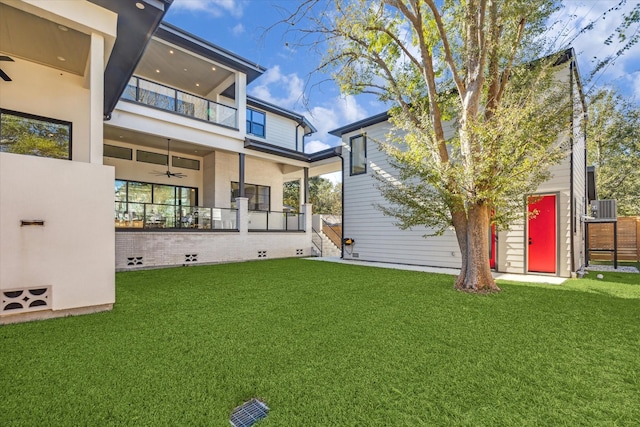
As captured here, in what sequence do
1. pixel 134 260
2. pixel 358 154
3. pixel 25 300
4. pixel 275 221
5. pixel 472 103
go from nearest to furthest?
pixel 25 300, pixel 472 103, pixel 134 260, pixel 358 154, pixel 275 221

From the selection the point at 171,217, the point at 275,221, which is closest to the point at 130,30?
the point at 171,217

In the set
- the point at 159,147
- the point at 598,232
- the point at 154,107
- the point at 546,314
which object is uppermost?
the point at 154,107

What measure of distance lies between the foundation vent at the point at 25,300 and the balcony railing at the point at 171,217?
5.37m

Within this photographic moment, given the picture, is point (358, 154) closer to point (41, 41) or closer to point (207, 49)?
point (207, 49)

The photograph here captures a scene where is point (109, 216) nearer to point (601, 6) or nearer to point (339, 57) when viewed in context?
point (339, 57)

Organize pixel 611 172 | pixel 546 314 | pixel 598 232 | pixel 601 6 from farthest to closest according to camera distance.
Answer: pixel 611 172 → pixel 598 232 → pixel 601 6 → pixel 546 314

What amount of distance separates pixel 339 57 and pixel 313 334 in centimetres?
651

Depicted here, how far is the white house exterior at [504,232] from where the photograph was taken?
279 inches

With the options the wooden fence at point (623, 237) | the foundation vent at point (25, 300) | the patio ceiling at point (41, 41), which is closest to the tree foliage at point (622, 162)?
the wooden fence at point (623, 237)

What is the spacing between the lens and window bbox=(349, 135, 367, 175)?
1134 centimetres

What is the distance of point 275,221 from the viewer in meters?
12.5

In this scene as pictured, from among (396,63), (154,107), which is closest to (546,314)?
(396,63)

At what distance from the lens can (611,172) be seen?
17172 mm

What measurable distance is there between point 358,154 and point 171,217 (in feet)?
23.5
